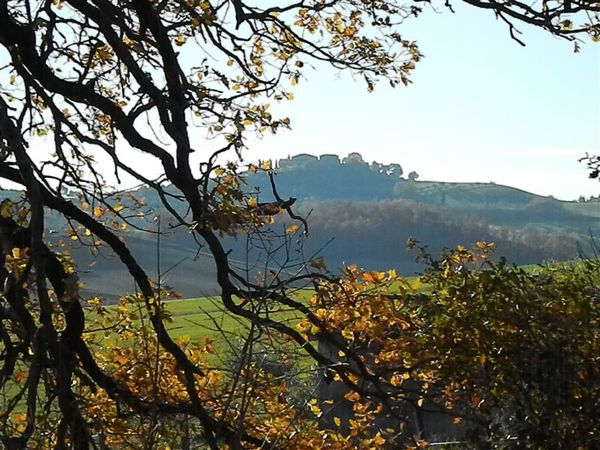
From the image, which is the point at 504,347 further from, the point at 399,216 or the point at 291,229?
the point at 399,216

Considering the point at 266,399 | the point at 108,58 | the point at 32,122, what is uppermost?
the point at 108,58

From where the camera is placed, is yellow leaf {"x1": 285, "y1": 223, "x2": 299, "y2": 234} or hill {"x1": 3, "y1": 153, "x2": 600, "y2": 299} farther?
hill {"x1": 3, "y1": 153, "x2": 600, "y2": 299}

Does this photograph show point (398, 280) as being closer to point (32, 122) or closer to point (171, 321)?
point (171, 321)

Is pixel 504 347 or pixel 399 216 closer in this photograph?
pixel 504 347

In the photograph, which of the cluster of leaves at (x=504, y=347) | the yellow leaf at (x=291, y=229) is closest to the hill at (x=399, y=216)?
the yellow leaf at (x=291, y=229)

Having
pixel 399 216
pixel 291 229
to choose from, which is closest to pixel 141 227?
pixel 291 229

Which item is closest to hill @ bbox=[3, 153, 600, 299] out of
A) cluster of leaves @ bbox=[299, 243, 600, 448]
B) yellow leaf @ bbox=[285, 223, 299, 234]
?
yellow leaf @ bbox=[285, 223, 299, 234]

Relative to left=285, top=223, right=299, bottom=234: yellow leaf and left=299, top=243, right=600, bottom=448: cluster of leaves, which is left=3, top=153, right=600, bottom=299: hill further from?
left=299, top=243, right=600, bottom=448: cluster of leaves

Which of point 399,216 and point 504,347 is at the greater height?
point 504,347

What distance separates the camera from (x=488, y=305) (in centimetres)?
497

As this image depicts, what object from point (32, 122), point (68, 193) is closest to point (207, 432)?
point (68, 193)

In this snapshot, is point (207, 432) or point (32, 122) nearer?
point (207, 432)

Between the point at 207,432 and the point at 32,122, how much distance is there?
2.70 meters

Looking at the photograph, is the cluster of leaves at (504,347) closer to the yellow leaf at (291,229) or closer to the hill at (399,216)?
the yellow leaf at (291,229)
